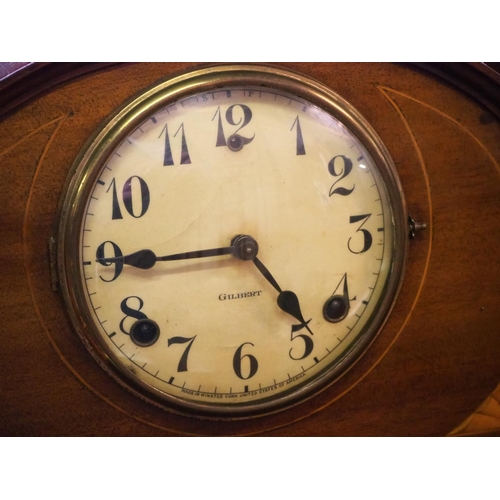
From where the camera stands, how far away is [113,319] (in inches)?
33.4

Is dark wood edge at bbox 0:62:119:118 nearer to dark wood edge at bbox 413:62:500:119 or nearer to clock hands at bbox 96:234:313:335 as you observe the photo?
clock hands at bbox 96:234:313:335

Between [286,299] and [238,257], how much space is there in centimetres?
11

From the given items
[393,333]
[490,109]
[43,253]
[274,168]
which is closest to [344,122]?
[274,168]

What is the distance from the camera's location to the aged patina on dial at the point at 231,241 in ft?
2.66

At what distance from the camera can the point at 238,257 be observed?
87 cm

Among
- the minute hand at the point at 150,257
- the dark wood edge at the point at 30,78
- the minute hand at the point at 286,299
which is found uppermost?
the dark wood edge at the point at 30,78

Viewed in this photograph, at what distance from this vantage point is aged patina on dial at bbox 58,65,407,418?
812 millimetres

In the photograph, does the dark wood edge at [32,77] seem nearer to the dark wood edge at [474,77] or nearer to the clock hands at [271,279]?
the dark wood edge at [474,77]

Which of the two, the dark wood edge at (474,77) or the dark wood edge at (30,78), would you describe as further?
the dark wood edge at (474,77)

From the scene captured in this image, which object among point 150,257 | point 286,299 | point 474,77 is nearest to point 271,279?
point 286,299

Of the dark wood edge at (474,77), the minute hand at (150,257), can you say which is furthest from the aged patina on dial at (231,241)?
the dark wood edge at (474,77)

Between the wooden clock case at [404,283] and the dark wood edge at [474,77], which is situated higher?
the dark wood edge at [474,77]

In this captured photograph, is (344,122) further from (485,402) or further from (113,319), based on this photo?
(485,402)

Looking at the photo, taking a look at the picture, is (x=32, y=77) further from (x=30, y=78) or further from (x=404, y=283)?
(x=404, y=283)
